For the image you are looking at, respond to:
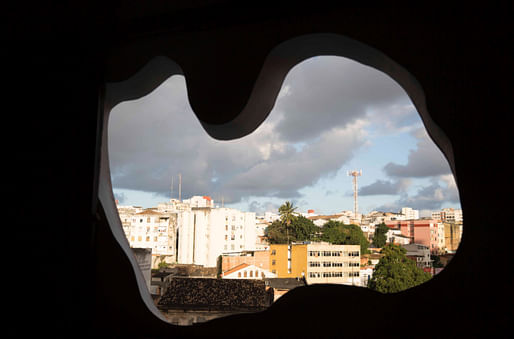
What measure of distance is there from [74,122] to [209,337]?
85 cm

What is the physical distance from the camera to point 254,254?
15.6m

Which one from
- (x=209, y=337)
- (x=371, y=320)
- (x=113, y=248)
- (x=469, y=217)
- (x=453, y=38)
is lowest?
(x=209, y=337)

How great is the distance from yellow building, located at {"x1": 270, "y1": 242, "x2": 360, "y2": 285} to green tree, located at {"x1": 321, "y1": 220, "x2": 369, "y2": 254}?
2441 mm

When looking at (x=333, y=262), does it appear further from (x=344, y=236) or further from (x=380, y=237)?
(x=380, y=237)

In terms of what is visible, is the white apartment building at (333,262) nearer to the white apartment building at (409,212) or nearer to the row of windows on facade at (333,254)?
the row of windows on facade at (333,254)

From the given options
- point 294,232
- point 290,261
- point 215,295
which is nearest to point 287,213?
point 294,232

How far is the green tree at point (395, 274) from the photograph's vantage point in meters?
11.5

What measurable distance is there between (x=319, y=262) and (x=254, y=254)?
2702mm

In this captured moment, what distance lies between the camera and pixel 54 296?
1.19 meters

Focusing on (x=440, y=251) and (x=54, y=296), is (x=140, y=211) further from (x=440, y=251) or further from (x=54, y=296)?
(x=54, y=296)

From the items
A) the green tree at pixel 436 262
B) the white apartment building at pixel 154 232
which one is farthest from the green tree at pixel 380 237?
the white apartment building at pixel 154 232

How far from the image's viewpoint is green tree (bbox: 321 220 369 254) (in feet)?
60.2

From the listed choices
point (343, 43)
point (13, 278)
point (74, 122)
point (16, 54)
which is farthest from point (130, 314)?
point (343, 43)

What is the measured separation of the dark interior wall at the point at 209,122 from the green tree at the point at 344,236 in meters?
17.8
